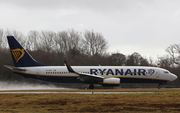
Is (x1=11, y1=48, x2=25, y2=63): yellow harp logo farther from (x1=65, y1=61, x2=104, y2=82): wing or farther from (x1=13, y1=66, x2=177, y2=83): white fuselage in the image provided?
(x1=65, y1=61, x2=104, y2=82): wing

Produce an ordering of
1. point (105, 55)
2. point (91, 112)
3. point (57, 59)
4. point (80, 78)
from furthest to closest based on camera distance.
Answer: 1. point (105, 55)
2. point (57, 59)
3. point (80, 78)
4. point (91, 112)

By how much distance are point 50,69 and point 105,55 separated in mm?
31053

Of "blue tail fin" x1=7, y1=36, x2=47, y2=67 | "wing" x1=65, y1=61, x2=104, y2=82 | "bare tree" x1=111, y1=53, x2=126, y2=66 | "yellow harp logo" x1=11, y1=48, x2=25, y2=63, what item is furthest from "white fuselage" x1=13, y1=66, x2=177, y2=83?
"bare tree" x1=111, y1=53, x2=126, y2=66

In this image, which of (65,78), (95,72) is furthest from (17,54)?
(95,72)

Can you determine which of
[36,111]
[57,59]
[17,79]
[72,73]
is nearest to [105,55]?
[57,59]

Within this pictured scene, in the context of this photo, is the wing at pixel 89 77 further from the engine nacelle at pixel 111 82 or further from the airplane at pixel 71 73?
the engine nacelle at pixel 111 82

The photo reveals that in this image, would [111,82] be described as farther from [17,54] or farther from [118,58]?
[118,58]

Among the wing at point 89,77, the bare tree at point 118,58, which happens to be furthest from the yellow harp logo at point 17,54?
the bare tree at point 118,58

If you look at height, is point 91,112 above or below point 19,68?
below

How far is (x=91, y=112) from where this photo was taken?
12.7m

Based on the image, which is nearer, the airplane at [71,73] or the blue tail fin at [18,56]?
the airplane at [71,73]

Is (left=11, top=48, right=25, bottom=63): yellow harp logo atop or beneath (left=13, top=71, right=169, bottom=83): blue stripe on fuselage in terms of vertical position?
atop

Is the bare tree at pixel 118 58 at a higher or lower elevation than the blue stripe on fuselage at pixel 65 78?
higher

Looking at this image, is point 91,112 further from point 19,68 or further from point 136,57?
point 136,57
